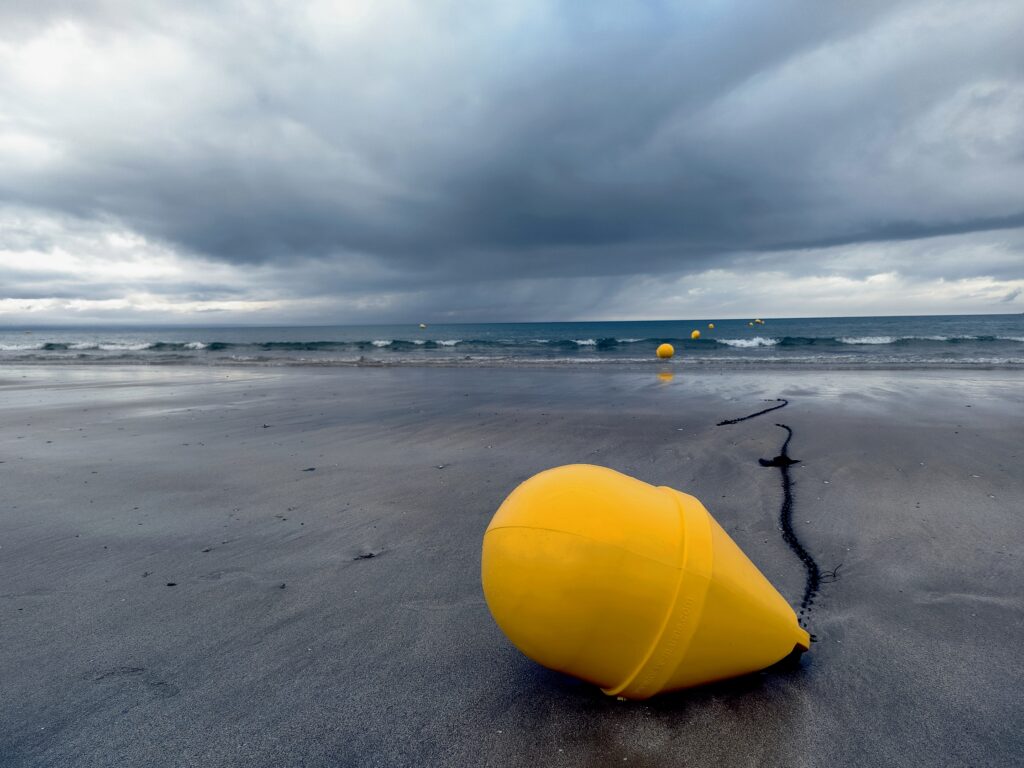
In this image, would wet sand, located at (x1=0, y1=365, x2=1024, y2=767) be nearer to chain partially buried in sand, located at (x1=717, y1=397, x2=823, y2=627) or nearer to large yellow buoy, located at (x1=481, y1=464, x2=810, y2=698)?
chain partially buried in sand, located at (x1=717, y1=397, x2=823, y2=627)

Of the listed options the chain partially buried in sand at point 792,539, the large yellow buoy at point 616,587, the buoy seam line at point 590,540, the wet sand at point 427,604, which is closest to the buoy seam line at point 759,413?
the wet sand at point 427,604

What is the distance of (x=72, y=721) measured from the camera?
2459mm

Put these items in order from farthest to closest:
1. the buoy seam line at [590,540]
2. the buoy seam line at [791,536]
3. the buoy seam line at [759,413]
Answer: the buoy seam line at [759,413]
the buoy seam line at [791,536]
the buoy seam line at [590,540]

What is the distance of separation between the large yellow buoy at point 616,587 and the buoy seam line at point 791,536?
1167 millimetres

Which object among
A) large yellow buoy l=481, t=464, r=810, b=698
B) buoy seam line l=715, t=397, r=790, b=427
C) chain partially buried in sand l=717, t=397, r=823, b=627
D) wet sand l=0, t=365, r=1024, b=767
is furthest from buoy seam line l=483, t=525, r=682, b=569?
buoy seam line l=715, t=397, r=790, b=427

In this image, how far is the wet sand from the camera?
2.33 metres

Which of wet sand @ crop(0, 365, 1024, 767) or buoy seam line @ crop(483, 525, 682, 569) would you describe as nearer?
buoy seam line @ crop(483, 525, 682, 569)

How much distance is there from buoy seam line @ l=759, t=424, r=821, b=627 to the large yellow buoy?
117cm

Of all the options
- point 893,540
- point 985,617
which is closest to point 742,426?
point 893,540

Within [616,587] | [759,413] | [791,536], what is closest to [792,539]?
[791,536]

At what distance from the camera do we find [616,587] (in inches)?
86.1

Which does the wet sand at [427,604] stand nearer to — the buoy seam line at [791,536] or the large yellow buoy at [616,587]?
the buoy seam line at [791,536]

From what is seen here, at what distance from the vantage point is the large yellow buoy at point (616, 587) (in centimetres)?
219

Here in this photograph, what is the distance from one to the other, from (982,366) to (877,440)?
17599 millimetres
